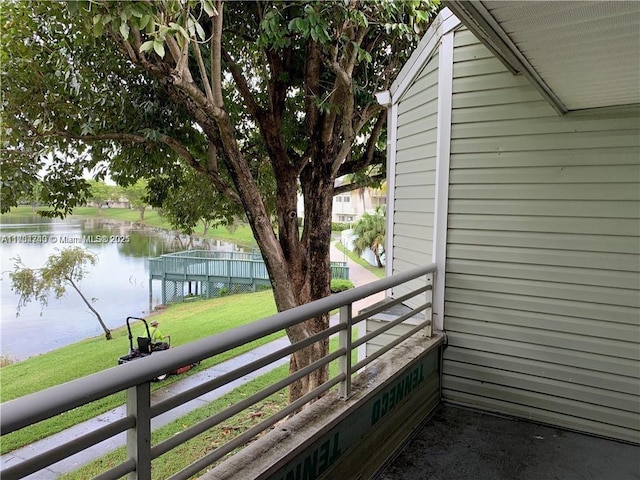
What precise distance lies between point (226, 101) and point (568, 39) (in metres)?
5.08

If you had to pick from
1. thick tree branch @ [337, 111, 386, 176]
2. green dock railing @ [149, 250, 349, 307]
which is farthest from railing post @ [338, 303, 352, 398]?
green dock railing @ [149, 250, 349, 307]

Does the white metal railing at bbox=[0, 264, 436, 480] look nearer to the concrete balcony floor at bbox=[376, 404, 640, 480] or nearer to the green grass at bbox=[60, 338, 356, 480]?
the concrete balcony floor at bbox=[376, 404, 640, 480]

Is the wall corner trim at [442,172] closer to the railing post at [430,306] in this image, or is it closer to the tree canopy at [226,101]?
the railing post at [430,306]

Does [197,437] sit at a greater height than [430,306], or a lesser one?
lesser

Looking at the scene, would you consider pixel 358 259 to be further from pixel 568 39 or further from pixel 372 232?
pixel 568 39

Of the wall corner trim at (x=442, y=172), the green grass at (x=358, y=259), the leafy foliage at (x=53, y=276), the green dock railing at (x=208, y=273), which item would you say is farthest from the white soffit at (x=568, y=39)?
the green grass at (x=358, y=259)

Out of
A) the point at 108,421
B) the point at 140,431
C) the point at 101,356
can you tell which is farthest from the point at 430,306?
the point at 101,356

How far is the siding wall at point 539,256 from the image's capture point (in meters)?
2.51

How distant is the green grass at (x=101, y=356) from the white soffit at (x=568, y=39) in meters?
5.88

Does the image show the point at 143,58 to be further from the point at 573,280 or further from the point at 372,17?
the point at 573,280

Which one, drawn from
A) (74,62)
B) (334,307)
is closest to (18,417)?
(334,307)

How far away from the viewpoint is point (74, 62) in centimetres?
449

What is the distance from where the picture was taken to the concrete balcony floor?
2.30m

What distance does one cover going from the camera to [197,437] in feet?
18.2
